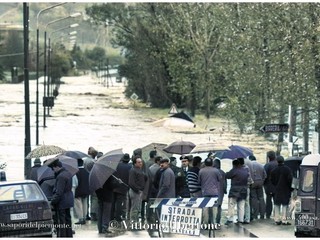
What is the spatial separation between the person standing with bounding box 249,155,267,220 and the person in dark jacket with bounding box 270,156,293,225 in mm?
285

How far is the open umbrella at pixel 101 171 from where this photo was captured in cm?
1994

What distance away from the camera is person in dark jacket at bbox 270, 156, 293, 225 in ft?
71.5

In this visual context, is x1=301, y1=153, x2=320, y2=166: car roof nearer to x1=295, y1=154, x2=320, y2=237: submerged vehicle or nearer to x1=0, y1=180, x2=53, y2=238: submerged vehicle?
x1=295, y1=154, x2=320, y2=237: submerged vehicle

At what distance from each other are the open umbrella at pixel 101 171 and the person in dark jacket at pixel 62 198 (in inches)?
40.3

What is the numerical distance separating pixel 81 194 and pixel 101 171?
1418 millimetres

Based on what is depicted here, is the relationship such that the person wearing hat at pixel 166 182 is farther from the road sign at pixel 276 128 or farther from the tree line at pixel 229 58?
the tree line at pixel 229 58

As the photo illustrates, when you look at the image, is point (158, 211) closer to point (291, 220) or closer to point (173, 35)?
point (291, 220)

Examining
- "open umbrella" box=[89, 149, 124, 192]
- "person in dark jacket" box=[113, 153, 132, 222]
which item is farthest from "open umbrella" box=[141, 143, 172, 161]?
"open umbrella" box=[89, 149, 124, 192]

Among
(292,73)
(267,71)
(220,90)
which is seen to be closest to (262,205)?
(292,73)

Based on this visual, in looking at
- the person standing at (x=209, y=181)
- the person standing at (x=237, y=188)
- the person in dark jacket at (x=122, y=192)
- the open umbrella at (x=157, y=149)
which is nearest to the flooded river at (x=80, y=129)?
the open umbrella at (x=157, y=149)

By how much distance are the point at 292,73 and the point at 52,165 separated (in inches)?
804

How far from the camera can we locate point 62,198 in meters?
18.9

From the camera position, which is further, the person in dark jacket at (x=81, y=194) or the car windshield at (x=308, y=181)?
the person in dark jacket at (x=81, y=194)

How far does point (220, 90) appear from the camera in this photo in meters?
64.9
